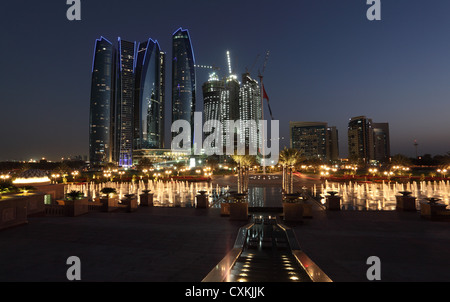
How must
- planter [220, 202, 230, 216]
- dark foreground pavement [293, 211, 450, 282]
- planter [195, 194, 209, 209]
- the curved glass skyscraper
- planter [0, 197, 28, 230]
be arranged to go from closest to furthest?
dark foreground pavement [293, 211, 450, 282], planter [0, 197, 28, 230], planter [220, 202, 230, 216], planter [195, 194, 209, 209], the curved glass skyscraper

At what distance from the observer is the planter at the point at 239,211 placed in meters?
10.9

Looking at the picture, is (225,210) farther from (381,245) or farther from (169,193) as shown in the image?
(169,193)

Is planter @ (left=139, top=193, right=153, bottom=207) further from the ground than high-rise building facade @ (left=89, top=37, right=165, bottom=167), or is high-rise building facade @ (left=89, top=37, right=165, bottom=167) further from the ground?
high-rise building facade @ (left=89, top=37, right=165, bottom=167)

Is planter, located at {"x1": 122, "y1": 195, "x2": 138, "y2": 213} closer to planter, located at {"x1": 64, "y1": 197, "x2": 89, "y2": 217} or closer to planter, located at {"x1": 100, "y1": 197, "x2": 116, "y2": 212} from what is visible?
planter, located at {"x1": 100, "y1": 197, "x2": 116, "y2": 212}

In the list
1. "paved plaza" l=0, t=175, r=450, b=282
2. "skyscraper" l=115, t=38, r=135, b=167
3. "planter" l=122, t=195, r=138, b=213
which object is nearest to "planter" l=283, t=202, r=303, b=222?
"paved plaza" l=0, t=175, r=450, b=282

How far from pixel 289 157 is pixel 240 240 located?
1594 centimetres

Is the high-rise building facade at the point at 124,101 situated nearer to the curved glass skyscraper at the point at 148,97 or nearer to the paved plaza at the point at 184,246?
the curved glass skyscraper at the point at 148,97

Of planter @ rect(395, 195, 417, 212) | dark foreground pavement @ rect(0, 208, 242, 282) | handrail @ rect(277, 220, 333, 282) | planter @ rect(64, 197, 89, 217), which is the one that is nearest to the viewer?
handrail @ rect(277, 220, 333, 282)

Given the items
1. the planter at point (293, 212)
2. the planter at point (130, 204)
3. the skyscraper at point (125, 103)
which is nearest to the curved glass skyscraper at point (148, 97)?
the skyscraper at point (125, 103)

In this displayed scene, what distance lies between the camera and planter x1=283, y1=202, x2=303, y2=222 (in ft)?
34.9

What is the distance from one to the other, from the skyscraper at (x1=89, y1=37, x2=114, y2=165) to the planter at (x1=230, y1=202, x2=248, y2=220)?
18638cm
